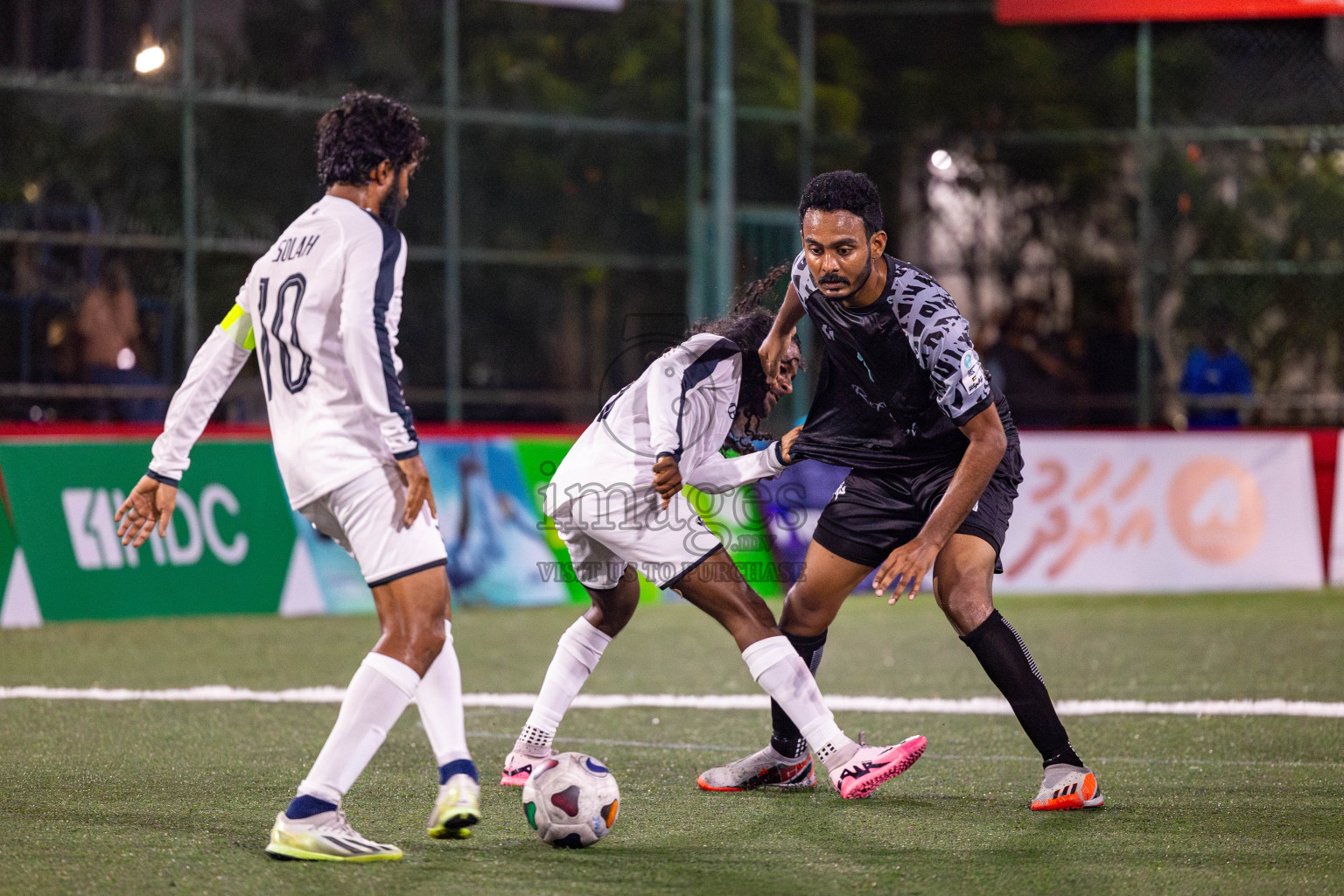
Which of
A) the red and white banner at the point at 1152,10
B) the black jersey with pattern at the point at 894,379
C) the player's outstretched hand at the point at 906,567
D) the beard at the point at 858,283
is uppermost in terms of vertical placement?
the red and white banner at the point at 1152,10

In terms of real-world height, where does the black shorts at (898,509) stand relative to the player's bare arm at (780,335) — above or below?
below

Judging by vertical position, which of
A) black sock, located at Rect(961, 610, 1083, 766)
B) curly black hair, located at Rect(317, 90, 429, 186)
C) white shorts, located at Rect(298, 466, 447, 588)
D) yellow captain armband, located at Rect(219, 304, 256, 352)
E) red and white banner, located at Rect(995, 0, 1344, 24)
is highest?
red and white banner, located at Rect(995, 0, 1344, 24)

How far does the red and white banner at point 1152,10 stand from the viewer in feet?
54.9

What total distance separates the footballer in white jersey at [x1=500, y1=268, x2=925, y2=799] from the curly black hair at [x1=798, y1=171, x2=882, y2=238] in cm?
68

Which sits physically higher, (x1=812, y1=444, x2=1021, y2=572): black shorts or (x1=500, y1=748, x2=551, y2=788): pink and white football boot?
(x1=812, y1=444, x2=1021, y2=572): black shorts

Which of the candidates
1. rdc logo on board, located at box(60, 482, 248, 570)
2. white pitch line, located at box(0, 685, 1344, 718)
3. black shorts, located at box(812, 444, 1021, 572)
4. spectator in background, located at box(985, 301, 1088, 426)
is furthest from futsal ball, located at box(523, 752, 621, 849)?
spectator in background, located at box(985, 301, 1088, 426)

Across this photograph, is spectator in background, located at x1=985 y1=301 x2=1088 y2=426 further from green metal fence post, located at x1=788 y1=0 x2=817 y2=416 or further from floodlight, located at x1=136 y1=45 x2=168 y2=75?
floodlight, located at x1=136 y1=45 x2=168 y2=75

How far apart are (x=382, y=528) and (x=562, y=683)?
4.70 feet

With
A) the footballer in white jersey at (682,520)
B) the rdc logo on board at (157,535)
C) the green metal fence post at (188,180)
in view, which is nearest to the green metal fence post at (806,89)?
the green metal fence post at (188,180)

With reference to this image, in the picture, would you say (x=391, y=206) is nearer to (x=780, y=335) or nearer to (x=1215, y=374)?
(x=780, y=335)

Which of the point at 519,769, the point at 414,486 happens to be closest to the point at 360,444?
the point at 414,486

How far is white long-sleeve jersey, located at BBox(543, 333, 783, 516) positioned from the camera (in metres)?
5.46

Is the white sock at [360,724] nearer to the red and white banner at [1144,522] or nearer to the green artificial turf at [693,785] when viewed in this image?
the green artificial turf at [693,785]

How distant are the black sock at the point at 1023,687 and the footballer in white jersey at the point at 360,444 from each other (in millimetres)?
1809
